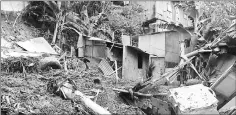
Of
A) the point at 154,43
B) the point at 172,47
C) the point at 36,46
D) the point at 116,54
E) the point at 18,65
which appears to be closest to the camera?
the point at 18,65

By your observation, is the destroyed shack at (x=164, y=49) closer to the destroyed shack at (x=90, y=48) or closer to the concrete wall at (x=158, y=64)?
the concrete wall at (x=158, y=64)

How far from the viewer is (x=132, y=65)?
11.1 meters

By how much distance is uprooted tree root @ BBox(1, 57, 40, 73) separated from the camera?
8.07 m

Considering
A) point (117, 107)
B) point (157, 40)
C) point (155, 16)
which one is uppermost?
point (155, 16)

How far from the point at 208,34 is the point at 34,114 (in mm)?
7227

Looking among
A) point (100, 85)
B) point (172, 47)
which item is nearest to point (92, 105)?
point (100, 85)

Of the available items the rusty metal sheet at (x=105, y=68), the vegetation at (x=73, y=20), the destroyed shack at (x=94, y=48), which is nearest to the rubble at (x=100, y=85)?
the rusty metal sheet at (x=105, y=68)

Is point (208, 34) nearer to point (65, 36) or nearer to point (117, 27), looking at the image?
point (117, 27)

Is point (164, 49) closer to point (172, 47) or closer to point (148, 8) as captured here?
point (172, 47)

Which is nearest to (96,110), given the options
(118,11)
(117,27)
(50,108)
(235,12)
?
(50,108)

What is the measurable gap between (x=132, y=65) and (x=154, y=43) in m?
1.54

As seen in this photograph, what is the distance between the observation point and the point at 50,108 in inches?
217

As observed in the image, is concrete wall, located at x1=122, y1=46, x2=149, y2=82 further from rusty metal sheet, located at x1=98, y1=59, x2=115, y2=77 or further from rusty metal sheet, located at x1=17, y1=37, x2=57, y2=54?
rusty metal sheet, located at x1=17, y1=37, x2=57, y2=54

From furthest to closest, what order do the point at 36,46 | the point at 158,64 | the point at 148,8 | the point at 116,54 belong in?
the point at 148,8 → the point at 158,64 → the point at 116,54 → the point at 36,46
